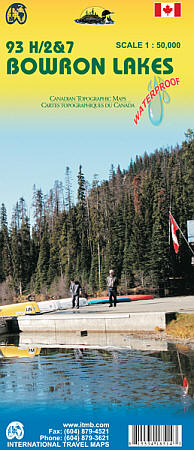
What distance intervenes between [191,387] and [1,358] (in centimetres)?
779

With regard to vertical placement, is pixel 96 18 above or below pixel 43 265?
above

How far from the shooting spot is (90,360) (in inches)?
600

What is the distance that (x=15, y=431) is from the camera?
6598 mm

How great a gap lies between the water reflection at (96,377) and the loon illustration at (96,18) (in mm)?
6524

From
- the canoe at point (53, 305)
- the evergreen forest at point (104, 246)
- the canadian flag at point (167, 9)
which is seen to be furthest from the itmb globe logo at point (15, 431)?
the evergreen forest at point (104, 246)

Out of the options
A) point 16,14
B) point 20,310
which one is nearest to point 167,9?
point 16,14

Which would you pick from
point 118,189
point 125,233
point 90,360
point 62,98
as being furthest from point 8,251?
point 62,98

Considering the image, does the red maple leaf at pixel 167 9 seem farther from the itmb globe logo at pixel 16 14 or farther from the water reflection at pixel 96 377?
the water reflection at pixel 96 377

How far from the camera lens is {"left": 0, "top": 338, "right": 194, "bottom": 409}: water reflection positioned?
1028 cm

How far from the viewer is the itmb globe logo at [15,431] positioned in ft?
21.4

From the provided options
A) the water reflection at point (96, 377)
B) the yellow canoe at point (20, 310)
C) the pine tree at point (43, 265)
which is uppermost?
the pine tree at point (43, 265)

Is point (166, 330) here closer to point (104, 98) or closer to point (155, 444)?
point (104, 98)

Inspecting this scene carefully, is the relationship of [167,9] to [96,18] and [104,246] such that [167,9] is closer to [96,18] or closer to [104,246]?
[96,18]

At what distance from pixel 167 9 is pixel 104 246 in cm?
6933
